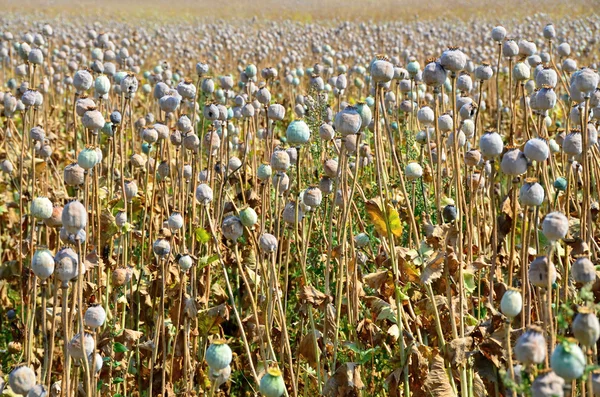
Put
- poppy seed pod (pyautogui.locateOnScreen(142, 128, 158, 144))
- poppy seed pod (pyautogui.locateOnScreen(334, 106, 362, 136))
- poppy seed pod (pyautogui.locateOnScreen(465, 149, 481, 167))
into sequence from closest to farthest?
1. poppy seed pod (pyautogui.locateOnScreen(334, 106, 362, 136))
2. poppy seed pod (pyautogui.locateOnScreen(465, 149, 481, 167))
3. poppy seed pod (pyautogui.locateOnScreen(142, 128, 158, 144))

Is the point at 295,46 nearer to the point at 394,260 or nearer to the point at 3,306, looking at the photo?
the point at 3,306

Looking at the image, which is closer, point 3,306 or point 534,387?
point 534,387

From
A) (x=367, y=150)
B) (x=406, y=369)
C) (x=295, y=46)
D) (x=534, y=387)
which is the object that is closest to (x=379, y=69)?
(x=406, y=369)

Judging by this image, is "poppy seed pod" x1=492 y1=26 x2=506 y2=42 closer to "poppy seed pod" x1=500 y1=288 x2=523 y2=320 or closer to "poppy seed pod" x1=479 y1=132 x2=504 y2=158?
"poppy seed pod" x1=479 y1=132 x2=504 y2=158

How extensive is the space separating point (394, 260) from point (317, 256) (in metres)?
0.88

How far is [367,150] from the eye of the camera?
337cm

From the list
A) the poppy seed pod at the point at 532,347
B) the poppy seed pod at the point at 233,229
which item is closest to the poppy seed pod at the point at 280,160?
the poppy seed pod at the point at 233,229

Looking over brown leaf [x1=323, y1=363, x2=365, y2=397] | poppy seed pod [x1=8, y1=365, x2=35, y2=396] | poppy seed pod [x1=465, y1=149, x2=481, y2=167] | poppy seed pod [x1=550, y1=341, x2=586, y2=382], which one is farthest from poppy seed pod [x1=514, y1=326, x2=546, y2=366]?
poppy seed pod [x1=465, y1=149, x2=481, y2=167]

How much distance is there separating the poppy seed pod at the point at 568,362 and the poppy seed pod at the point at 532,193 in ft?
1.98

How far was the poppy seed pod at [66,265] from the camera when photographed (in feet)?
5.11

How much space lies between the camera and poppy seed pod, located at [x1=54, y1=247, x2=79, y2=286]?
5.11 ft

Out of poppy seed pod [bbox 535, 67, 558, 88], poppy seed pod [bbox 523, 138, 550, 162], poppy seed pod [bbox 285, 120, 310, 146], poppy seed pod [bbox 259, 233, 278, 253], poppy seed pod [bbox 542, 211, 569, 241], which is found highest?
poppy seed pod [bbox 535, 67, 558, 88]

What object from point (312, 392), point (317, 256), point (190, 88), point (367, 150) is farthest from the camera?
point (367, 150)

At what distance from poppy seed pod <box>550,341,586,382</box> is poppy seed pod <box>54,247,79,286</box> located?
1037 mm
